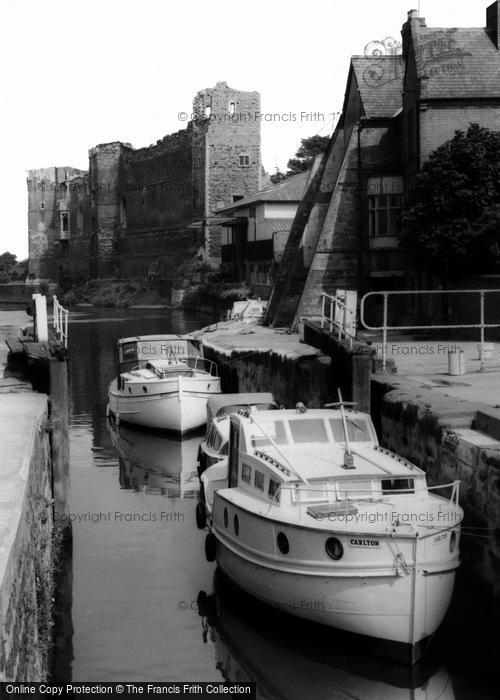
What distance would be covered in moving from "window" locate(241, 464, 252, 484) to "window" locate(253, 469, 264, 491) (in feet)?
0.76

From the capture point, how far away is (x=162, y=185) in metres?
92.1

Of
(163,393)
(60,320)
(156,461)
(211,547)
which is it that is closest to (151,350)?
(163,393)

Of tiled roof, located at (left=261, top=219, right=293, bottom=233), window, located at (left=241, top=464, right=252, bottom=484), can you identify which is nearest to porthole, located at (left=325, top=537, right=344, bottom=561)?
window, located at (left=241, top=464, right=252, bottom=484)

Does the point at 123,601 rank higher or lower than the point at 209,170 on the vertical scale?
lower

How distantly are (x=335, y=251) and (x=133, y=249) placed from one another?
63.3m

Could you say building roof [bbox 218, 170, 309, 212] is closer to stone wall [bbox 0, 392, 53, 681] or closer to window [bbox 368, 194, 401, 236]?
window [bbox 368, 194, 401, 236]

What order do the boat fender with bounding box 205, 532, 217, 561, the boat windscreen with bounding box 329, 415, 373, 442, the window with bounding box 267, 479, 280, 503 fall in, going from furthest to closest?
the boat fender with bounding box 205, 532, 217, 561 → the boat windscreen with bounding box 329, 415, 373, 442 → the window with bounding box 267, 479, 280, 503

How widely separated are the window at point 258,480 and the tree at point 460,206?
668 inches

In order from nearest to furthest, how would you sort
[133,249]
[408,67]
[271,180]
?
[408,67]
[271,180]
[133,249]

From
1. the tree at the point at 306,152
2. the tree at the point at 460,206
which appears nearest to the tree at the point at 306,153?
the tree at the point at 306,152

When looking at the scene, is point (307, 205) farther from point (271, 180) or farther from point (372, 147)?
point (271, 180)


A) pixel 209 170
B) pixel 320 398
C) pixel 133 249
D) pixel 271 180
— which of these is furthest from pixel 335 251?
pixel 133 249

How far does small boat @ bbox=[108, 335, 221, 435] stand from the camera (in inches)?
1055

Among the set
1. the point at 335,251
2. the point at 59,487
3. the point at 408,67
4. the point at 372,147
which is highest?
the point at 408,67
